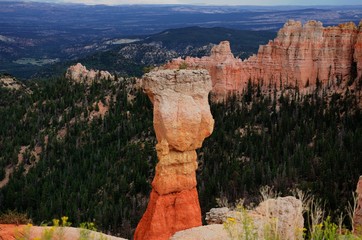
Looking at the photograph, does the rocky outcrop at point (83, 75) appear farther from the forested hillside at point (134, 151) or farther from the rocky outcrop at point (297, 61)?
the rocky outcrop at point (297, 61)

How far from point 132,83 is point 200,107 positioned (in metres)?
55.5

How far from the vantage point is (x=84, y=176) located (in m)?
58.3

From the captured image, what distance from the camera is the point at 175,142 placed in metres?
22.2

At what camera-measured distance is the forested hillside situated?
46.1 metres

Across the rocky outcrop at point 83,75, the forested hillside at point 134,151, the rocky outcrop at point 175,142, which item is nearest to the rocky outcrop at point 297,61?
the forested hillside at point 134,151

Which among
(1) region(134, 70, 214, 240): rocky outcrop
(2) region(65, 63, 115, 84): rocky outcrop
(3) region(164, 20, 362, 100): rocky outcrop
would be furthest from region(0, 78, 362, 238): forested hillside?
(1) region(134, 70, 214, 240): rocky outcrop

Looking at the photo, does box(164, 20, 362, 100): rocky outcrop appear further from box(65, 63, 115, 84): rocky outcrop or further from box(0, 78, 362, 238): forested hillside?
box(65, 63, 115, 84): rocky outcrop

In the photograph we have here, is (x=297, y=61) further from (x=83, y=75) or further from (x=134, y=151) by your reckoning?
(x=83, y=75)

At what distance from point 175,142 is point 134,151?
3718 centimetres

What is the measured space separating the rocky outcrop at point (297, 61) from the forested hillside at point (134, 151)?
92.0 inches

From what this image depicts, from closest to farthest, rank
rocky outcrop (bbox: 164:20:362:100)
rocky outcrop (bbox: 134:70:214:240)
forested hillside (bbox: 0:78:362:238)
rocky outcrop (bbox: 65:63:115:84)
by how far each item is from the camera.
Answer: rocky outcrop (bbox: 134:70:214:240), forested hillside (bbox: 0:78:362:238), rocky outcrop (bbox: 164:20:362:100), rocky outcrop (bbox: 65:63:115:84)

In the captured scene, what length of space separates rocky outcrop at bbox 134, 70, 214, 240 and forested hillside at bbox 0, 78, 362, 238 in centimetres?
1825

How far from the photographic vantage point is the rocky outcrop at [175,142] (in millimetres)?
22094

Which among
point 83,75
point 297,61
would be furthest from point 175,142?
point 83,75
